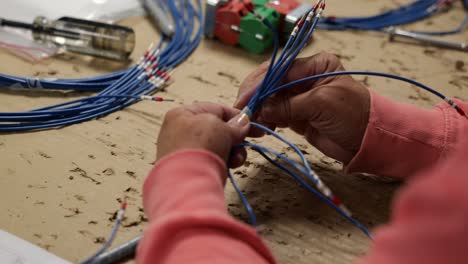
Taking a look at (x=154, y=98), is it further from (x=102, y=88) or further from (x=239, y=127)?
(x=239, y=127)

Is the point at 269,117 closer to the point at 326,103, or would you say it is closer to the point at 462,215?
the point at 326,103

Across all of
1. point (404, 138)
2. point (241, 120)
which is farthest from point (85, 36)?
point (404, 138)

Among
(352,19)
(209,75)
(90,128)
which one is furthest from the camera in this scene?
(352,19)

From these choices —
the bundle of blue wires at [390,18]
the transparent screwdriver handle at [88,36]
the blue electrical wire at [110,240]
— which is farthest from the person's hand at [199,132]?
the bundle of blue wires at [390,18]

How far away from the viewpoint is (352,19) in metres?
1.20

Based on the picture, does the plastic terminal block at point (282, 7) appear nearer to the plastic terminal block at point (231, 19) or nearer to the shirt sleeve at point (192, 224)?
the plastic terminal block at point (231, 19)

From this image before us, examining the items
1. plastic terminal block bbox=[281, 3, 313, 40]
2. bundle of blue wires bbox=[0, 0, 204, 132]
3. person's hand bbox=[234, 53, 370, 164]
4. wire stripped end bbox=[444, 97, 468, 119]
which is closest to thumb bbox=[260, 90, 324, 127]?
person's hand bbox=[234, 53, 370, 164]

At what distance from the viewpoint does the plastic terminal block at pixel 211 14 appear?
3.41ft

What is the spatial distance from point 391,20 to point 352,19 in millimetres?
100

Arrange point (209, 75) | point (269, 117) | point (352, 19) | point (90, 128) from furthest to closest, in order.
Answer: point (352, 19), point (209, 75), point (90, 128), point (269, 117)

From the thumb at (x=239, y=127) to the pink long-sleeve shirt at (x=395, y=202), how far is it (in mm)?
60

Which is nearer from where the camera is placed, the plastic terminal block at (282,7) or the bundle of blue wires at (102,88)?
the bundle of blue wires at (102,88)

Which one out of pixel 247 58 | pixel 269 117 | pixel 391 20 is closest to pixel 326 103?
pixel 269 117

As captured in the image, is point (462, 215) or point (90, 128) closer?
point (462, 215)
